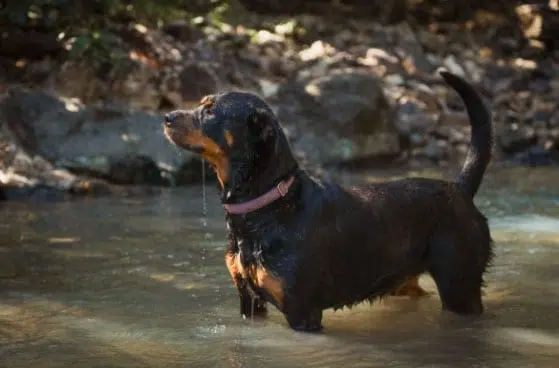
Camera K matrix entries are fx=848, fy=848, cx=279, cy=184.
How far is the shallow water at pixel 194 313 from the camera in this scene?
401cm

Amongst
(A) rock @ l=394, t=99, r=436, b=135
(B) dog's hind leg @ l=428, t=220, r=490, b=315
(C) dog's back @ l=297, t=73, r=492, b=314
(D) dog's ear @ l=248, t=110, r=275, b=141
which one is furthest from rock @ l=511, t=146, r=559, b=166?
(D) dog's ear @ l=248, t=110, r=275, b=141

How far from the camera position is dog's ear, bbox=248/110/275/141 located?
166 inches

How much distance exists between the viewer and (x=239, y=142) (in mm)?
4242

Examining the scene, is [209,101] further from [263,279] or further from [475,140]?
[475,140]

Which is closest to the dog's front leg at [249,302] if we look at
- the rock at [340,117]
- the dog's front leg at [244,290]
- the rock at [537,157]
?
the dog's front leg at [244,290]

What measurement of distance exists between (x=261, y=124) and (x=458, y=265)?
4.62 ft

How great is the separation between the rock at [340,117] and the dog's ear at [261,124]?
7673 millimetres

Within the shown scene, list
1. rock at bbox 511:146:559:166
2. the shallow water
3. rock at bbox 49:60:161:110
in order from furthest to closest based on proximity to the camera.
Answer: rock at bbox 511:146:559:166
rock at bbox 49:60:161:110
the shallow water

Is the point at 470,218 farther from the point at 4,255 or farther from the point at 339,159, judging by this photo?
the point at 339,159

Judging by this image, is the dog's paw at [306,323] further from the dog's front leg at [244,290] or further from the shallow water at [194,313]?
the dog's front leg at [244,290]

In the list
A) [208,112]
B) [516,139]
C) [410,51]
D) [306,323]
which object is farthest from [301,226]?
[410,51]

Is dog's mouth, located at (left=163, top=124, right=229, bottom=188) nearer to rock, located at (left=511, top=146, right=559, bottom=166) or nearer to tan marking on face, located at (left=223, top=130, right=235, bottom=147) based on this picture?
tan marking on face, located at (left=223, top=130, right=235, bottom=147)

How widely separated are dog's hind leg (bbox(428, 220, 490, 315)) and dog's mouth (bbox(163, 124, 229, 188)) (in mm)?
1283

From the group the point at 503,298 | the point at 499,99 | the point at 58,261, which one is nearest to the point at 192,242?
the point at 58,261
